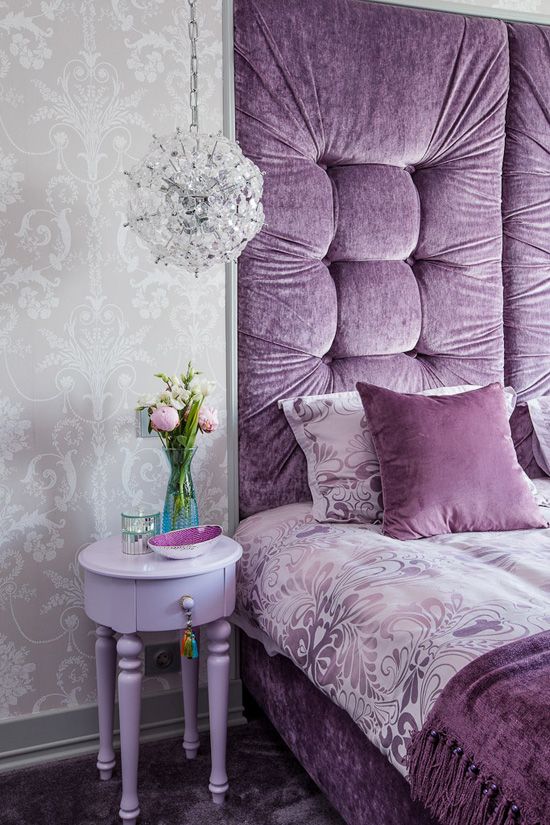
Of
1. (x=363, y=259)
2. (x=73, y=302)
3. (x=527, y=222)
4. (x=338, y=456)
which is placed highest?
(x=527, y=222)

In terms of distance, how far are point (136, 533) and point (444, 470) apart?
29.7 inches

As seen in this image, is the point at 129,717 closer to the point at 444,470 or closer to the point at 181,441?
the point at 181,441

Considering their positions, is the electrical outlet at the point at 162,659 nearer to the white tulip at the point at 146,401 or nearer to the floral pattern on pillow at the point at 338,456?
the floral pattern on pillow at the point at 338,456

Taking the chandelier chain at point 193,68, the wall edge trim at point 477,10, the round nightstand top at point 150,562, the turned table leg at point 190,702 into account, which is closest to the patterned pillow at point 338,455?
the round nightstand top at point 150,562

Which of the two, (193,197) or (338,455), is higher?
(193,197)

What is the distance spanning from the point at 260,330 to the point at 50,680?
43.3 inches

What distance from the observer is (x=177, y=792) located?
1.84 meters

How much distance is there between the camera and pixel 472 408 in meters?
1.97

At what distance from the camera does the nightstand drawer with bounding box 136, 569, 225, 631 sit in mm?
1692

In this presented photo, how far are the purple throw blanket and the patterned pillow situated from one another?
2.70 feet

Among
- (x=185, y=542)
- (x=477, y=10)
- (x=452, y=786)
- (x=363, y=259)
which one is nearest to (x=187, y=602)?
(x=185, y=542)

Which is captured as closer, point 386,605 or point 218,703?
point 386,605

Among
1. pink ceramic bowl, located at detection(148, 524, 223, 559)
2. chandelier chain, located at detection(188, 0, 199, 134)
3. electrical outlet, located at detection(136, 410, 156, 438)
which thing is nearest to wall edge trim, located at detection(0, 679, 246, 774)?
pink ceramic bowl, located at detection(148, 524, 223, 559)

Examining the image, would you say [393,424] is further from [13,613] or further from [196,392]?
[13,613]
